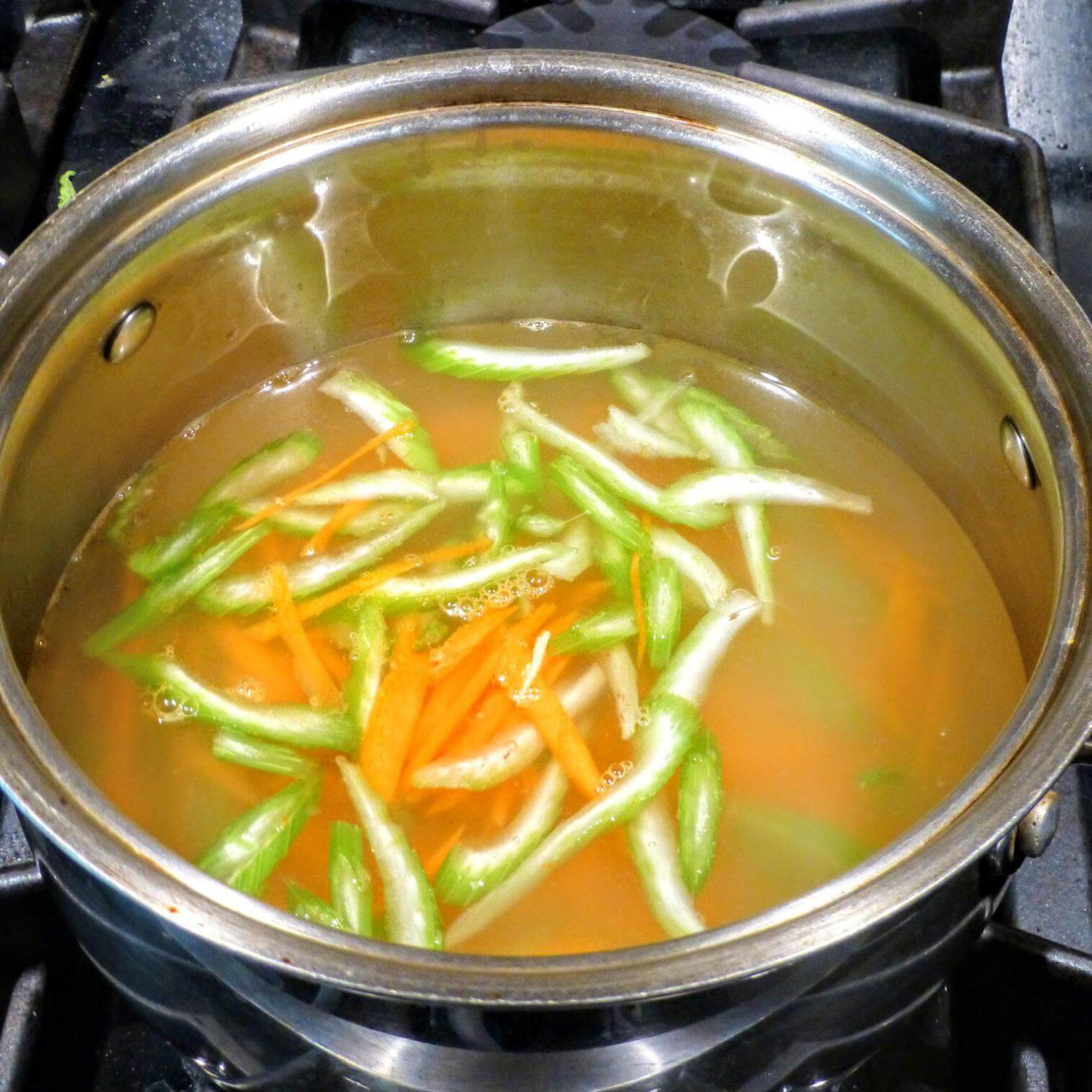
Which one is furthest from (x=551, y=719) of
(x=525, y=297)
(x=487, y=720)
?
(x=525, y=297)

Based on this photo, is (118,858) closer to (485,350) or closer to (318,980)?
(318,980)

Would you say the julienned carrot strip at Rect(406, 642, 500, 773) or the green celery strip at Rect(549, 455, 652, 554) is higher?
the green celery strip at Rect(549, 455, 652, 554)

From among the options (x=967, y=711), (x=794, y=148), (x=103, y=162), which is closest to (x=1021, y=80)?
(x=794, y=148)

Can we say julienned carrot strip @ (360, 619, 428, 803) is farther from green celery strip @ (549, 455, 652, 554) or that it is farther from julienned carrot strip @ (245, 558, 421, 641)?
green celery strip @ (549, 455, 652, 554)

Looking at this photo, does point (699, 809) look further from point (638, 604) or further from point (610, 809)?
point (638, 604)

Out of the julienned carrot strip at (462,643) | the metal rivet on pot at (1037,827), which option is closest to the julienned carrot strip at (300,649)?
the julienned carrot strip at (462,643)

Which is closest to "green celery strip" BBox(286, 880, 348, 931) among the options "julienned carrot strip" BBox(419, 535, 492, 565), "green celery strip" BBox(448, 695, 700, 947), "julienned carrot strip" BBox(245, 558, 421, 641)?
"green celery strip" BBox(448, 695, 700, 947)

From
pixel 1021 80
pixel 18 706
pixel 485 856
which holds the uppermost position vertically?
pixel 1021 80
